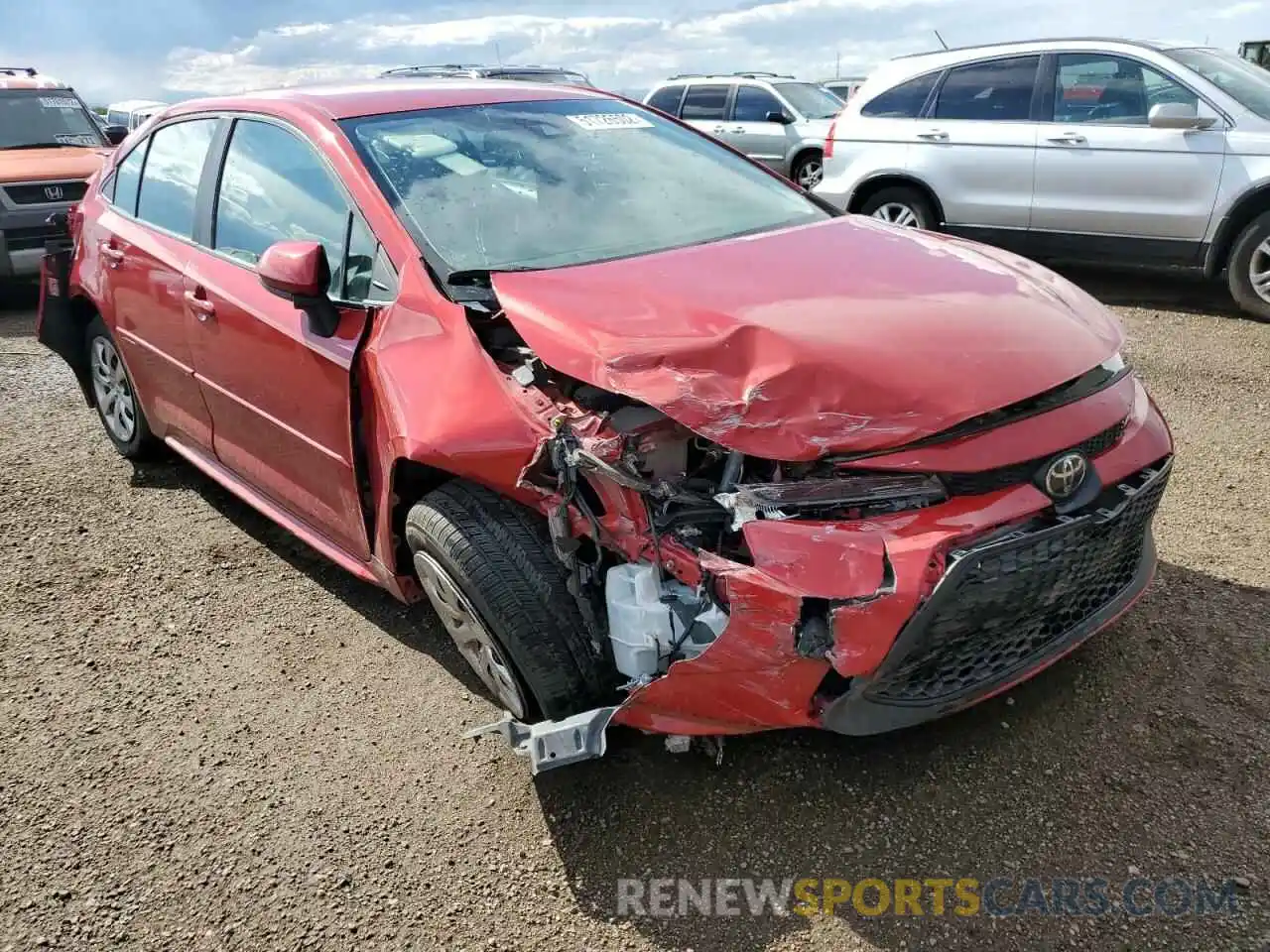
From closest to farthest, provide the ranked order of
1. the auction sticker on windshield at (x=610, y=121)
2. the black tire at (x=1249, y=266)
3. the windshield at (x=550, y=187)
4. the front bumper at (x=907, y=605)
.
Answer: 1. the front bumper at (x=907, y=605)
2. the windshield at (x=550, y=187)
3. the auction sticker on windshield at (x=610, y=121)
4. the black tire at (x=1249, y=266)

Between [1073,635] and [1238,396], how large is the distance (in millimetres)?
3297

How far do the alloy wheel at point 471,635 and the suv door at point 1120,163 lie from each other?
5.83 meters

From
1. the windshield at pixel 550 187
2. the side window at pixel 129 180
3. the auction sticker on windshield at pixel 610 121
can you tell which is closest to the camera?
the windshield at pixel 550 187

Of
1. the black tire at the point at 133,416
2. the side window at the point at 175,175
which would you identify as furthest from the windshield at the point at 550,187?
the black tire at the point at 133,416

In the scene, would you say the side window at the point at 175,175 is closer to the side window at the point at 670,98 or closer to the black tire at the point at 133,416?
the black tire at the point at 133,416

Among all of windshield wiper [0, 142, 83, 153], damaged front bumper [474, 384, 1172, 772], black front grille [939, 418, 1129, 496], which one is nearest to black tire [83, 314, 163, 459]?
damaged front bumper [474, 384, 1172, 772]

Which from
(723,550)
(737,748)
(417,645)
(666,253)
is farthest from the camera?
(417,645)

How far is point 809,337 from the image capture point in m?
2.28

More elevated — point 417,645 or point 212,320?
point 212,320

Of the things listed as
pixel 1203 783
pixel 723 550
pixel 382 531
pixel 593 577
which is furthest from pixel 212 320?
pixel 1203 783

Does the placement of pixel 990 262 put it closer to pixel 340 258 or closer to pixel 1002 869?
pixel 1002 869

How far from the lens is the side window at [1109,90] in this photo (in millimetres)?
6384

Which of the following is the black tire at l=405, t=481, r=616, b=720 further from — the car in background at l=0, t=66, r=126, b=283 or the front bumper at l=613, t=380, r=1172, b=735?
the car in background at l=0, t=66, r=126, b=283

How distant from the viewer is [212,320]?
340 cm
